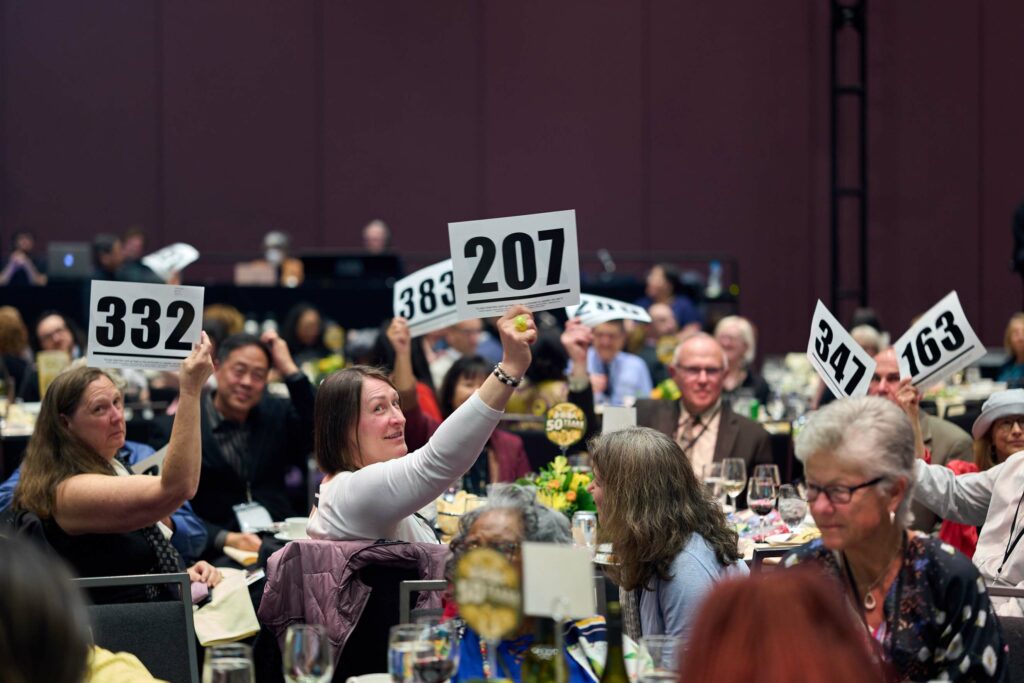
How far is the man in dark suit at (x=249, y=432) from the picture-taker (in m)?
5.43

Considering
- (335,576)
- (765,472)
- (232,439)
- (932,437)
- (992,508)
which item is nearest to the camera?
(335,576)

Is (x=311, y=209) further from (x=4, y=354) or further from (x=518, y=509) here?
(x=518, y=509)

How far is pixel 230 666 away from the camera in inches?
86.0

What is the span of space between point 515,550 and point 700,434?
10.7 ft

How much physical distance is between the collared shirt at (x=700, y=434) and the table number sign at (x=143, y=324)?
2.30 m

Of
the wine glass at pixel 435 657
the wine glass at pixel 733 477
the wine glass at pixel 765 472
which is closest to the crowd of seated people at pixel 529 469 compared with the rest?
the wine glass at pixel 435 657

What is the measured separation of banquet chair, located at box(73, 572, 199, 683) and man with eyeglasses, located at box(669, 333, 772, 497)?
2.72 meters

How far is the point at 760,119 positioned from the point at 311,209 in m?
5.05

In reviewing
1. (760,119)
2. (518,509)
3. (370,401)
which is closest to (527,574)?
(518,509)

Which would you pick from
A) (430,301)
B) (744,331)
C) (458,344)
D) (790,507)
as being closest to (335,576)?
(790,507)

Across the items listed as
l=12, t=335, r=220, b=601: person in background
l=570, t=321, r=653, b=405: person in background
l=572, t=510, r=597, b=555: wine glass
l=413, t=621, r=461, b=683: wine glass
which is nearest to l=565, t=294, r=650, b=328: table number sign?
l=572, t=510, r=597, b=555: wine glass

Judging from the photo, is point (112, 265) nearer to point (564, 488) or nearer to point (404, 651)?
point (564, 488)

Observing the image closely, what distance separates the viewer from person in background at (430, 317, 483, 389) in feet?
28.7

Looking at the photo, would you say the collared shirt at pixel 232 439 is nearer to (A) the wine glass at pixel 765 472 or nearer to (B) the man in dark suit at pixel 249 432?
(B) the man in dark suit at pixel 249 432
